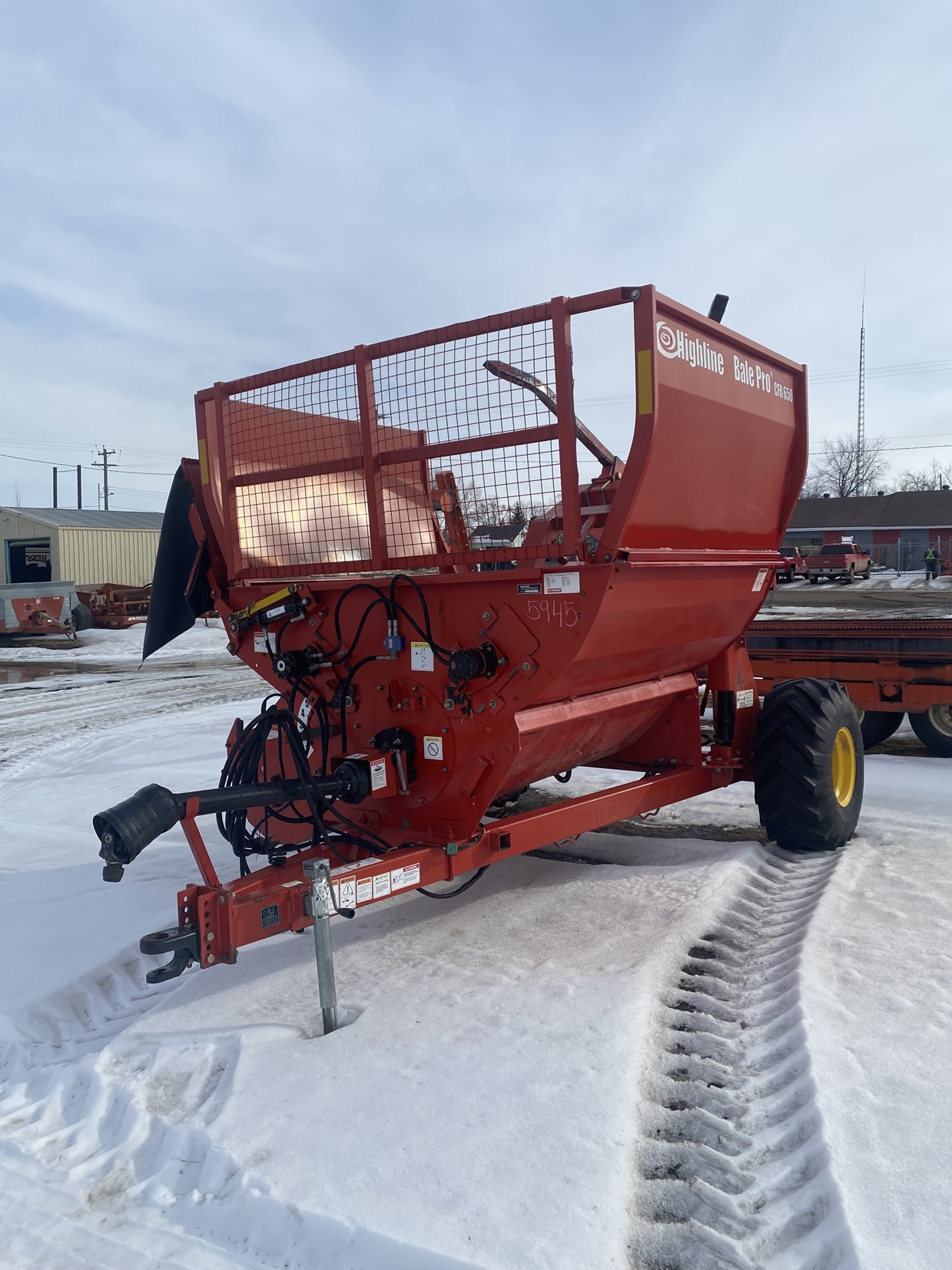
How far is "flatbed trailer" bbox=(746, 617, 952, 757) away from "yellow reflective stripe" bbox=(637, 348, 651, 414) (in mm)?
4633

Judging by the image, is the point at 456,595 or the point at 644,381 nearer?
the point at 644,381

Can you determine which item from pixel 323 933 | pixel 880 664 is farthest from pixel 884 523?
pixel 323 933

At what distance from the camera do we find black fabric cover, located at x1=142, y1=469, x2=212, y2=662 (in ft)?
16.3

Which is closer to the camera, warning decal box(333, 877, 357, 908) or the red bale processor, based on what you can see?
warning decal box(333, 877, 357, 908)

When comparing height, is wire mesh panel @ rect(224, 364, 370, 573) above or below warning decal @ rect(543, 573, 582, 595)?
above

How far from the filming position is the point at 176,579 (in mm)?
4988

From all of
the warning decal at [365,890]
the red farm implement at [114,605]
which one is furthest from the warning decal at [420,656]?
the red farm implement at [114,605]

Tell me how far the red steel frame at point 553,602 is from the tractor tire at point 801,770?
0.37 m

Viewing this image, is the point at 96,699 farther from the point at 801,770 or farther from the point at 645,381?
the point at 645,381

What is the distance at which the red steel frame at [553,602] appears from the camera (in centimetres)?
374

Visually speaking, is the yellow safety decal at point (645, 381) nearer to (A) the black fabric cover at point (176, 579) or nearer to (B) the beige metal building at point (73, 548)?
(A) the black fabric cover at point (176, 579)

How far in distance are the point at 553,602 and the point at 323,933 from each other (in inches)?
61.1

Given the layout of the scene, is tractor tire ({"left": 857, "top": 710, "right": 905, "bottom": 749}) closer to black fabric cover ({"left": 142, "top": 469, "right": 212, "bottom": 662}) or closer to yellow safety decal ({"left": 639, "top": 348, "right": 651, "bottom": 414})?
yellow safety decal ({"left": 639, "top": 348, "right": 651, "bottom": 414})

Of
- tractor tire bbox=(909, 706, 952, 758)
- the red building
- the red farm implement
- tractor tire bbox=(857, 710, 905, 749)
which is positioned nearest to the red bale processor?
tractor tire bbox=(909, 706, 952, 758)
